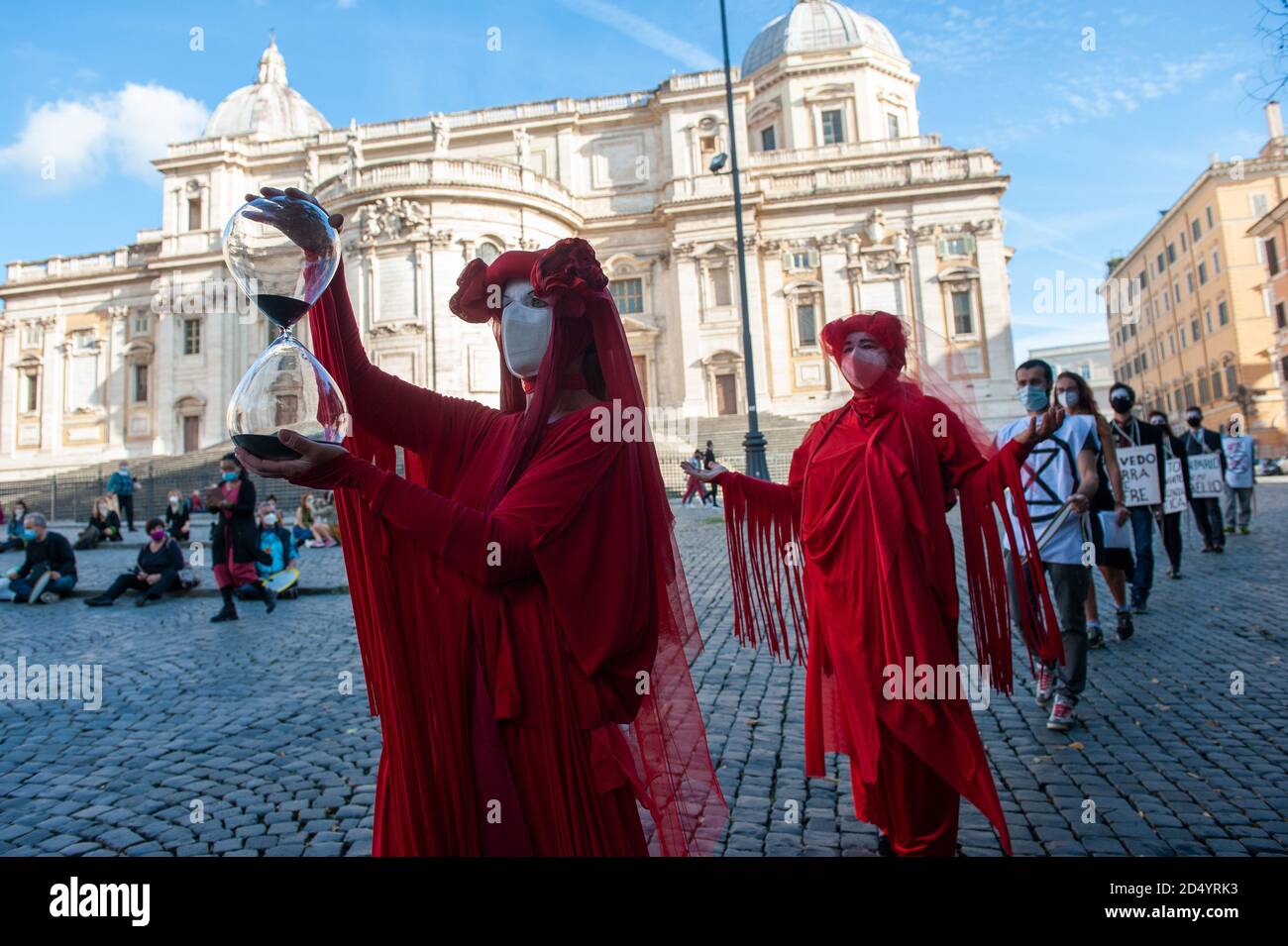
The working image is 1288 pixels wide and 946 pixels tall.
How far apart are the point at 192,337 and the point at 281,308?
4378 cm

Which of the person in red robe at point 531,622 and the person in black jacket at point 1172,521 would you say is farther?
the person in black jacket at point 1172,521

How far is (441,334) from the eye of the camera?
30.6 meters

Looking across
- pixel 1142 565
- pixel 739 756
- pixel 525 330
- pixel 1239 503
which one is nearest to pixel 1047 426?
pixel 525 330

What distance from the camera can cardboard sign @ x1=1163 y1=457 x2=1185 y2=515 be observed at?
8.05 m

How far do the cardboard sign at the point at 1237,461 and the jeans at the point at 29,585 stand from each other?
15510 millimetres

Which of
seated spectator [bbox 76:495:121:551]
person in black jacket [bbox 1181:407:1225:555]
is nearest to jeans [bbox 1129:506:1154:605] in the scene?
person in black jacket [bbox 1181:407:1225:555]

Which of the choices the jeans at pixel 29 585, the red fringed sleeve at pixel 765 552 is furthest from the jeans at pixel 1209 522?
the jeans at pixel 29 585

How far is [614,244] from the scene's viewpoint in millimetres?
35719

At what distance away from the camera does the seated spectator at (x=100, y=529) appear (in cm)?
1641

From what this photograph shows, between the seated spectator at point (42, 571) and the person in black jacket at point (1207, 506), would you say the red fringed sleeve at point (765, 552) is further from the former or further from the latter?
the seated spectator at point (42, 571)

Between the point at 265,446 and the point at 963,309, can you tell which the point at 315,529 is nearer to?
the point at 265,446

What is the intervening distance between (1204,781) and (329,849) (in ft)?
11.3
